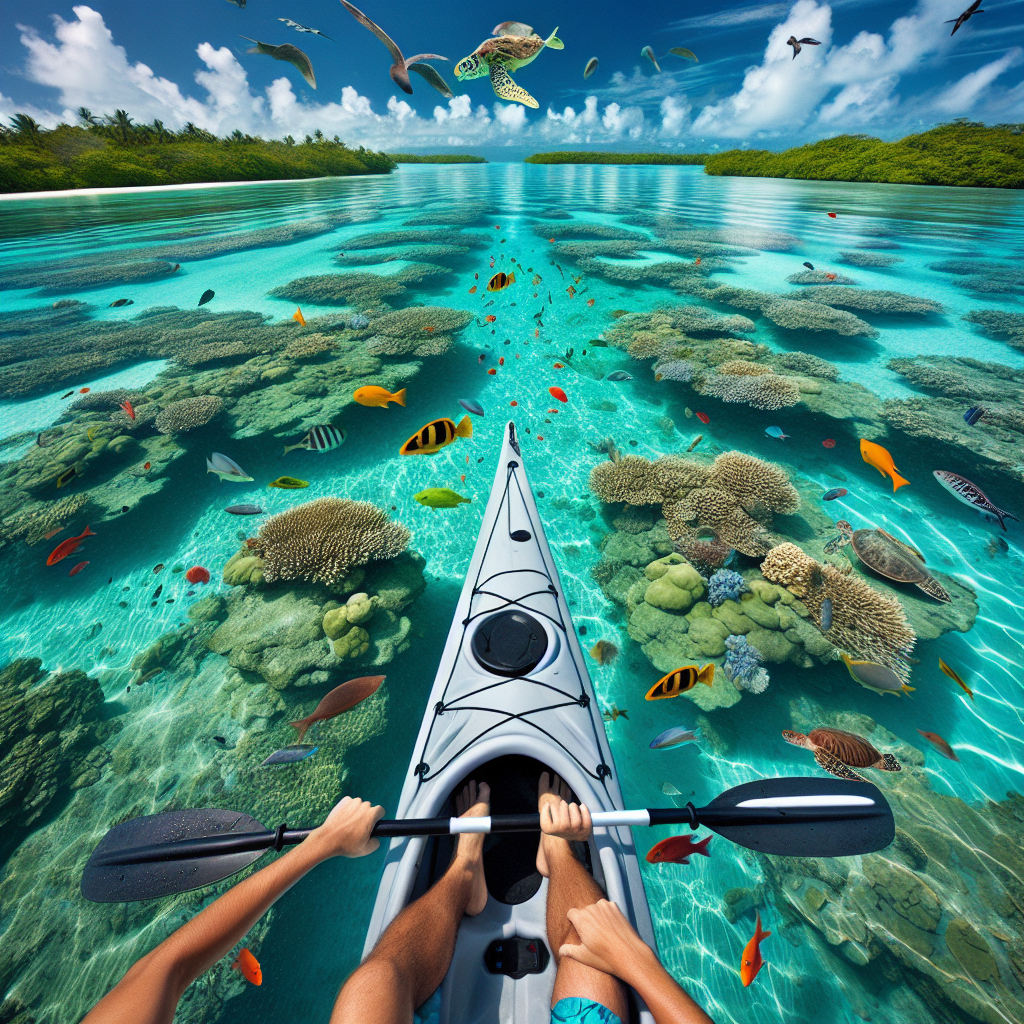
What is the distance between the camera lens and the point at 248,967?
10.1 feet

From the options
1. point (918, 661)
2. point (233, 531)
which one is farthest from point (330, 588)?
point (918, 661)

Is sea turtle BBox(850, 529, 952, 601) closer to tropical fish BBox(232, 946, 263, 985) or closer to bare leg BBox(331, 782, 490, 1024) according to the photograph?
bare leg BBox(331, 782, 490, 1024)

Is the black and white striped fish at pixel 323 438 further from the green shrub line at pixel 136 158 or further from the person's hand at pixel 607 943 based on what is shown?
the green shrub line at pixel 136 158

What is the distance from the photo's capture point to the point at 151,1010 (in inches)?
65.4

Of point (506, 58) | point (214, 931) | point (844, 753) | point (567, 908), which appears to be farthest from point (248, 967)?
point (506, 58)

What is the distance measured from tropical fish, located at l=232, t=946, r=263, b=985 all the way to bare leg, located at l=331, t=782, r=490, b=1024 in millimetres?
1733

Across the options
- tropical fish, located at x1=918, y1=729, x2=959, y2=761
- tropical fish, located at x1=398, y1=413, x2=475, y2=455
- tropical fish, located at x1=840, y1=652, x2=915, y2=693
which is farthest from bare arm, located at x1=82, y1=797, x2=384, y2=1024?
tropical fish, located at x1=918, y1=729, x2=959, y2=761

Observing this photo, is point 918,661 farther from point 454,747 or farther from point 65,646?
point 65,646

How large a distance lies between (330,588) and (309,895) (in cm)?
335

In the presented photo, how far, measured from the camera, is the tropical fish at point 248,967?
9.91 feet

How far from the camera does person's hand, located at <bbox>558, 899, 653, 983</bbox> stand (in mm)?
1990

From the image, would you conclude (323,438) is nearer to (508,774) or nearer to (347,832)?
(347,832)

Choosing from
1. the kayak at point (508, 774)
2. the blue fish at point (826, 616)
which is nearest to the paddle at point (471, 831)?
the kayak at point (508, 774)

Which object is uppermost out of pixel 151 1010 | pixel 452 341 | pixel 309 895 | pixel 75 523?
pixel 151 1010
